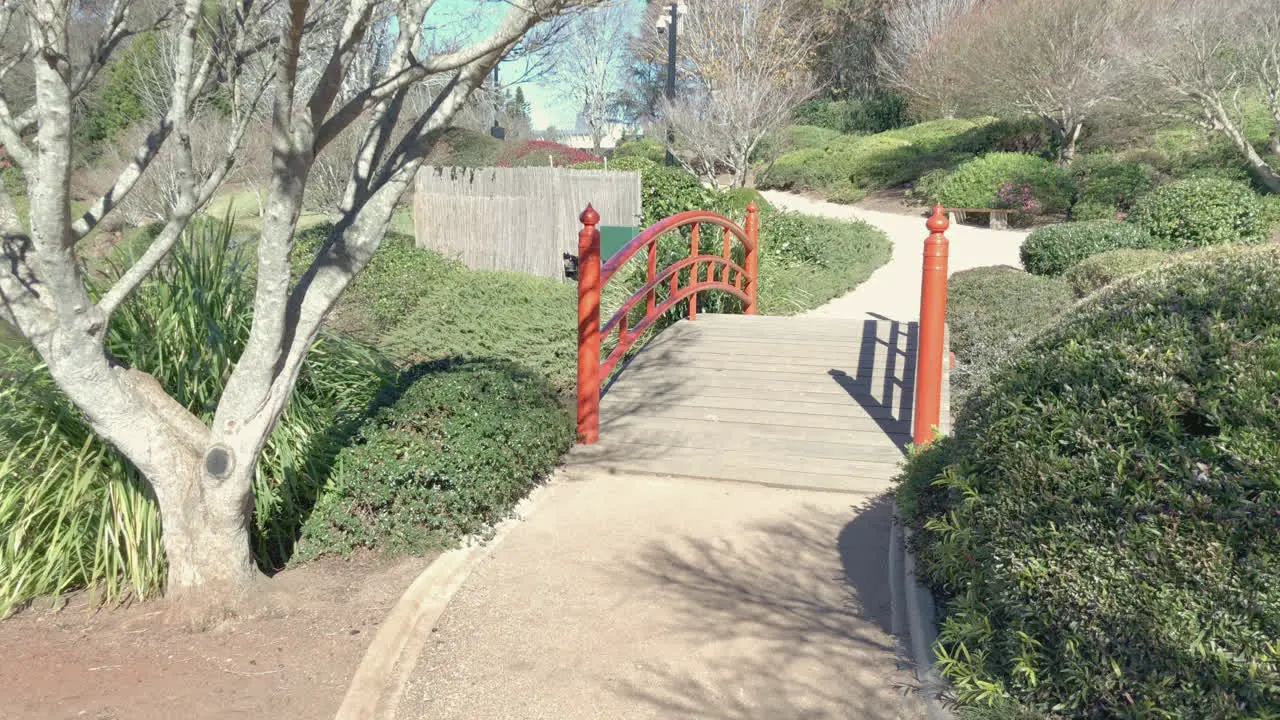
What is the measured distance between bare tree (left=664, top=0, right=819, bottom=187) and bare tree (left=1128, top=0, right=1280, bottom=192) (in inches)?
350

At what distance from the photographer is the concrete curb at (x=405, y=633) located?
11.5 feet

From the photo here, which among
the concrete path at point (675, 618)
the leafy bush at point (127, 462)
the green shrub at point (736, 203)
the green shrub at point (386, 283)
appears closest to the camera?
the concrete path at point (675, 618)

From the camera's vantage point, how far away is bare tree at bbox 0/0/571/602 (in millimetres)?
3598

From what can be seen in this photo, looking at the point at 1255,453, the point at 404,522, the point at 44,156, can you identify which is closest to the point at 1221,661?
the point at 1255,453

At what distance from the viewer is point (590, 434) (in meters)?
6.40

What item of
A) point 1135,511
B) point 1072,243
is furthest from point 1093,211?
point 1135,511

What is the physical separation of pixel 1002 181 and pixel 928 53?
1140 centimetres

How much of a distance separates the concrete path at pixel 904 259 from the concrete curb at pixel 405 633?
9.20 metres

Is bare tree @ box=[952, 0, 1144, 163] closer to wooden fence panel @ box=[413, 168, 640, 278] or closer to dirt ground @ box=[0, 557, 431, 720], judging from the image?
wooden fence panel @ box=[413, 168, 640, 278]

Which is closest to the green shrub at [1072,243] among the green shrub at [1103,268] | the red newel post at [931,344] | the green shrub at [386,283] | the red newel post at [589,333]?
the green shrub at [1103,268]

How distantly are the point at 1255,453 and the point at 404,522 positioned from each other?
11.2ft

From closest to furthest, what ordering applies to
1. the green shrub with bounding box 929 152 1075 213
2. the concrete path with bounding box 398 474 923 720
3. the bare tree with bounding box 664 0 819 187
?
the concrete path with bounding box 398 474 923 720 → the green shrub with bounding box 929 152 1075 213 → the bare tree with bounding box 664 0 819 187

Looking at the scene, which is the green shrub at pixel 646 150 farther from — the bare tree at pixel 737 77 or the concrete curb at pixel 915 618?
the concrete curb at pixel 915 618

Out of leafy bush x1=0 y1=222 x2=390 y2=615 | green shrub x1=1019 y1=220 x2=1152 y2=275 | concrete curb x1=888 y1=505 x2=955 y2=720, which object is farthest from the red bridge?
green shrub x1=1019 y1=220 x2=1152 y2=275
